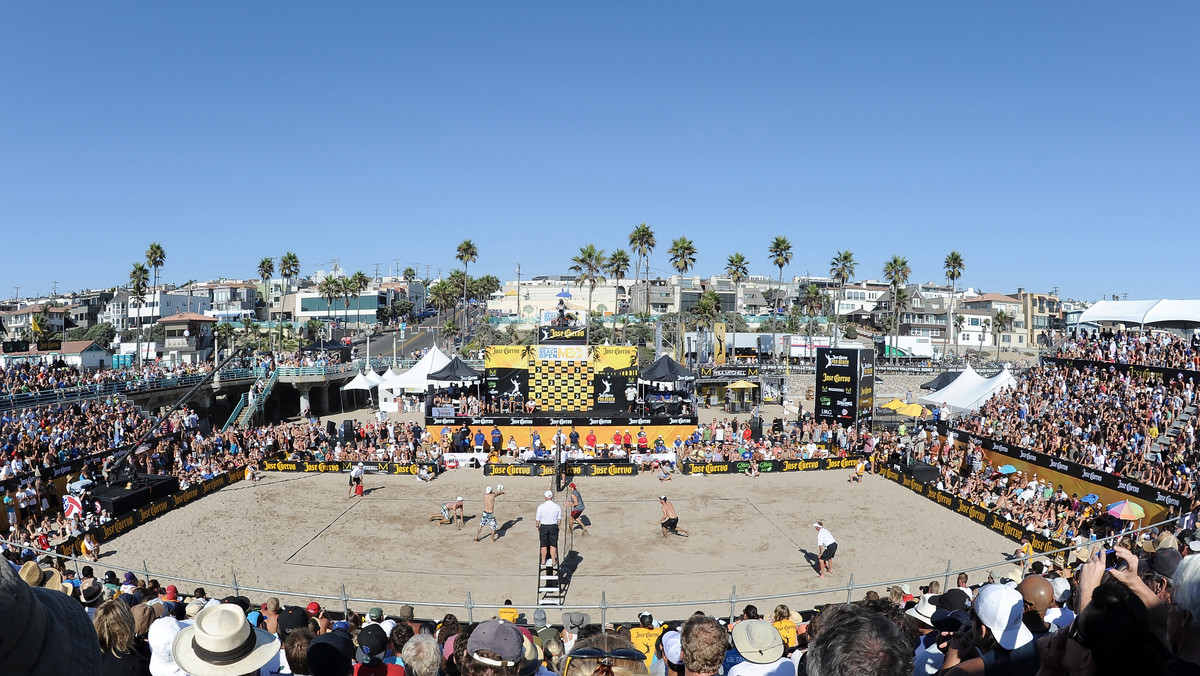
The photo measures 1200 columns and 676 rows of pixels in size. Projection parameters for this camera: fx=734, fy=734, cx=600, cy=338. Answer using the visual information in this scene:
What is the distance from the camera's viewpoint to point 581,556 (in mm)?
16297

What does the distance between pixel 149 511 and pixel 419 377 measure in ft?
66.5

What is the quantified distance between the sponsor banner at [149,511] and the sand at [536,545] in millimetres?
318

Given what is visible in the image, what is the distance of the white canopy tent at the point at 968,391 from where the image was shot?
2977 cm

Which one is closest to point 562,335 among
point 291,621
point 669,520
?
point 669,520

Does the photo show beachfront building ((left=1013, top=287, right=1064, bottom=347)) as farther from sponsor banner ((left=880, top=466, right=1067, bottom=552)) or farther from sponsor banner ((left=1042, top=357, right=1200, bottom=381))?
sponsor banner ((left=880, top=466, right=1067, bottom=552))

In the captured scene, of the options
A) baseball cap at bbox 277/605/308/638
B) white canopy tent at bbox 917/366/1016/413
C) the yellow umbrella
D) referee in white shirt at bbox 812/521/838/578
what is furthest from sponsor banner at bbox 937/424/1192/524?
baseball cap at bbox 277/605/308/638

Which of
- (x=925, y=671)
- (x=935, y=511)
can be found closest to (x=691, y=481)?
(x=935, y=511)

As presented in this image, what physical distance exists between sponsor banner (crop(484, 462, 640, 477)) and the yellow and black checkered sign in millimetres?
5604

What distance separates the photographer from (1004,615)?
380 cm

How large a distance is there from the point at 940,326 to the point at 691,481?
73.8 m

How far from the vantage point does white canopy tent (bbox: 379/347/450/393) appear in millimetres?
38562

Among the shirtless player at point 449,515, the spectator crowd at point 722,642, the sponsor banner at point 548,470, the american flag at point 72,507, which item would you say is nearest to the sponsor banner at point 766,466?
the sponsor banner at point 548,470

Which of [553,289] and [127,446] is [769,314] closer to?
[553,289]

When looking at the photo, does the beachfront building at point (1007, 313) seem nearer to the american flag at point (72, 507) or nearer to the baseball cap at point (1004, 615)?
the american flag at point (72, 507)
